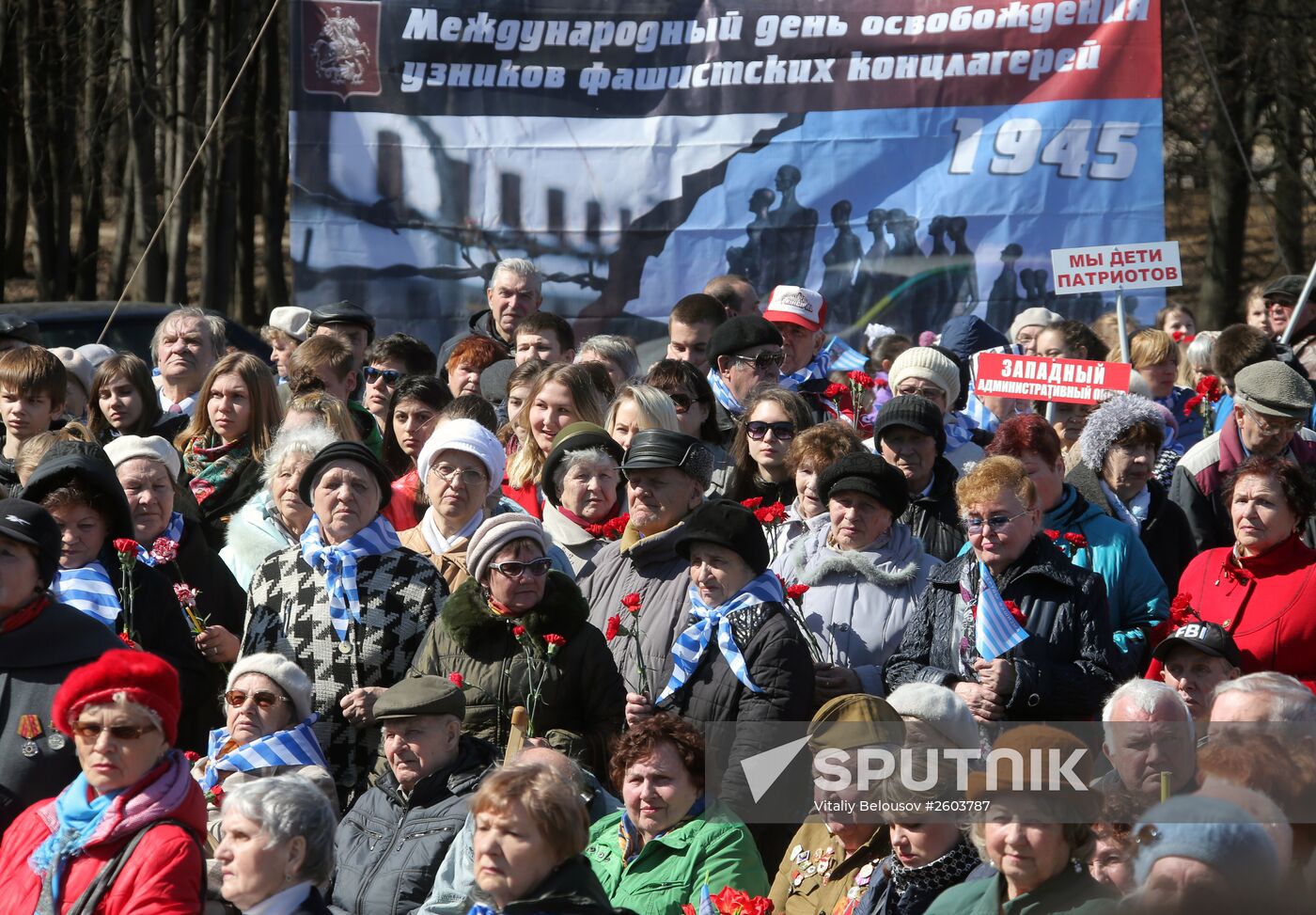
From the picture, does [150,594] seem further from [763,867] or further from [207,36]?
[207,36]

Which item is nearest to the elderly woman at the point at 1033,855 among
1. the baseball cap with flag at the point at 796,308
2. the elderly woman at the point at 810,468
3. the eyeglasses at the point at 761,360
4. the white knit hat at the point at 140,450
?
the elderly woman at the point at 810,468

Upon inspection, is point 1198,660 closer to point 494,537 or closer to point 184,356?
point 494,537

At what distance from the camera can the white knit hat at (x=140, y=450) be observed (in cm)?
655

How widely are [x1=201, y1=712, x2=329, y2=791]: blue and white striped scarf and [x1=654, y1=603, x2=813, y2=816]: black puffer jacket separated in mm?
1068

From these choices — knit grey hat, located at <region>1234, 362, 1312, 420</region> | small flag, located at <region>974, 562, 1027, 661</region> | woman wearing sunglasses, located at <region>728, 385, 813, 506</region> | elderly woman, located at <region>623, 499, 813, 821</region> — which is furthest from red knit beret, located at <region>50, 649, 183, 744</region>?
knit grey hat, located at <region>1234, 362, 1312, 420</region>

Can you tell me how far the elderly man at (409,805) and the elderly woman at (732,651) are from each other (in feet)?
1.93

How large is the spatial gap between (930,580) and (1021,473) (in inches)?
17.2

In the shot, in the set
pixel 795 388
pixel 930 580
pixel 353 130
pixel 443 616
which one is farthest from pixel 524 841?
pixel 353 130

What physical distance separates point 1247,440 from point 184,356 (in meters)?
4.74

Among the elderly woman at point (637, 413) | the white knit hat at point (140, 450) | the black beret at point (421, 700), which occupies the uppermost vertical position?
the elderly woman at point (637, 413)

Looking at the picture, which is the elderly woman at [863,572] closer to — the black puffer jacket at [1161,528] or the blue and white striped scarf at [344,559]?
the black puffer jacket at [1161,528]

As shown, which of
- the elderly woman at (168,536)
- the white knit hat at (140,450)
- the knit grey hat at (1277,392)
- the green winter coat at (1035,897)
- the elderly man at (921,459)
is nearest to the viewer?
the green winter coat at (1035,897)

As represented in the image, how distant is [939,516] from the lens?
6.68m

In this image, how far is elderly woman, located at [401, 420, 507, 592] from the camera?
639 centimetres
